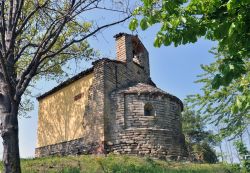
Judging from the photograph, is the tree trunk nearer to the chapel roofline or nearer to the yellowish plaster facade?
the yellowish plaster facade

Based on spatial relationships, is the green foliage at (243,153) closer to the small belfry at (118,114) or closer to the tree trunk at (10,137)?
the tree trunk at (10,137)

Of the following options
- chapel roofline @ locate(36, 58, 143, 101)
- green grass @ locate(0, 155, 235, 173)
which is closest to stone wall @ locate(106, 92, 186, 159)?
chapel roofline @ locate(36, 58, 143, 101)

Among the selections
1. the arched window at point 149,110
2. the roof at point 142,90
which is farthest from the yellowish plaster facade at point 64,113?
the arched window at point 149,110

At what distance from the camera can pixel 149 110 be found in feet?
63.7

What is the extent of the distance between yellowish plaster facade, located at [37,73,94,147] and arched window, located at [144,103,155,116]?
3.47m

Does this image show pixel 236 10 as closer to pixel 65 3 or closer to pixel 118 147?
pixel 65 3

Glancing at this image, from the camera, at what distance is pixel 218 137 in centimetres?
1416

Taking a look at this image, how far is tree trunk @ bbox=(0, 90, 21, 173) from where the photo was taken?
8.92 meters

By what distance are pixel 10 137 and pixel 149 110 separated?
36.8 feet

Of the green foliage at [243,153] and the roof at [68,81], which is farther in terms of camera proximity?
the roof at [68,81]

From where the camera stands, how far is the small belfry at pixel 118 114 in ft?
60.4

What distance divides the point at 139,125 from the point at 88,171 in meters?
7.27

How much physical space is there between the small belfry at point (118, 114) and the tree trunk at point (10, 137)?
9272 mm

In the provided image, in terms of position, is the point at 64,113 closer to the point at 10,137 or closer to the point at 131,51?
the point at 131,51
